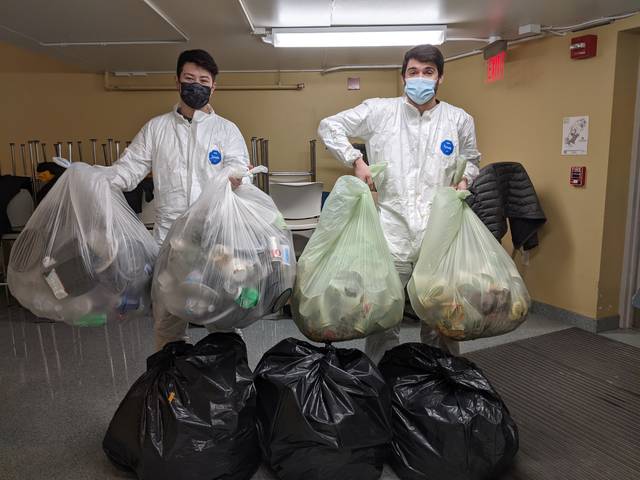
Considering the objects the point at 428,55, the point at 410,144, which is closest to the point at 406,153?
the point at 410,144

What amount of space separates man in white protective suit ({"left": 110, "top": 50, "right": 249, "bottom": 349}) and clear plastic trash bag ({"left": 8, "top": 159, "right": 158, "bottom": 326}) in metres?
0.38

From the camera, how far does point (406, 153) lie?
204 centimetres

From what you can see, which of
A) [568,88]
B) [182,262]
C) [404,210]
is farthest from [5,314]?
[568,88]

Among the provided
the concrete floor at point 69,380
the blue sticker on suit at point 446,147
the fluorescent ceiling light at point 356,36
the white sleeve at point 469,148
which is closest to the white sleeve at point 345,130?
the blue sticker on suit at point 446,147

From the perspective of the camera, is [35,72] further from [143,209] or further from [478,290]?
[478,290]

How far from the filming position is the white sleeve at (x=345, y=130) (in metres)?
1.98

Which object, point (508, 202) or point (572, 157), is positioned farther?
point (508, 202)

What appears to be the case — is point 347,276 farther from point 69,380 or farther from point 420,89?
point 69,380

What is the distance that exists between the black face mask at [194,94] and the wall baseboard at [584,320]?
2.72m

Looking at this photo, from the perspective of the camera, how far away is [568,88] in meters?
3.16

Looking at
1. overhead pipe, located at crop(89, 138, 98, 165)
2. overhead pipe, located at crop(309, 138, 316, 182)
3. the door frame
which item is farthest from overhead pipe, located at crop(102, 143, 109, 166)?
the door frame

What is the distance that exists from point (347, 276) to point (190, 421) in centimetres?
71

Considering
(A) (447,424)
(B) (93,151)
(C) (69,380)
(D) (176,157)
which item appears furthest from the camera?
(B) (93,151)

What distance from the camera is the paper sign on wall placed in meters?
3.08
